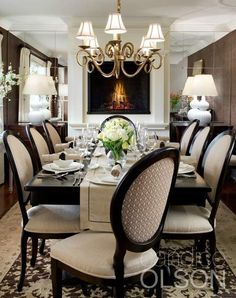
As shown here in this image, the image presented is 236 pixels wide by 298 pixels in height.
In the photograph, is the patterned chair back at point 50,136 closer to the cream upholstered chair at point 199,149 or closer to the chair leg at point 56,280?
the cream upholstered chair at point 199,149

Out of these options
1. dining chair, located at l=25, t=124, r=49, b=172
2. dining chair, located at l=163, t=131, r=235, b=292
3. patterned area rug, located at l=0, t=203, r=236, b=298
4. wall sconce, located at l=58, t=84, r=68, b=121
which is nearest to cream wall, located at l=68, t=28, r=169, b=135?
wall sconce, located at l=58, t=84, r=68, b=121

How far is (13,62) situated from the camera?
20.6 feet

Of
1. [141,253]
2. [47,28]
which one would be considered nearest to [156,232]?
[141,253]

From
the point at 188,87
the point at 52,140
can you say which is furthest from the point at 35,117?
the point at 188,87

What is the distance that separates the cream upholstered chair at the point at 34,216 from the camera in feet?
8.21

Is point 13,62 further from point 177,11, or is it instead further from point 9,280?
point 9,280

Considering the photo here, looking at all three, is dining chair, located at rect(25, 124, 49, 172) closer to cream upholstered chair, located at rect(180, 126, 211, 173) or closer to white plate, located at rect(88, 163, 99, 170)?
white plate, located at rect(88, 163, 99, 170)

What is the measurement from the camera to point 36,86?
594 centimetres

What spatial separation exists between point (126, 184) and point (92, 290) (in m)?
1.19

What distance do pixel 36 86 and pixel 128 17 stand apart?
5.93ft

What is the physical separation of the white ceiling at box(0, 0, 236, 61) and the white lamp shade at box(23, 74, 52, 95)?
94 cm

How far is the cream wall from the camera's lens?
20.7ft

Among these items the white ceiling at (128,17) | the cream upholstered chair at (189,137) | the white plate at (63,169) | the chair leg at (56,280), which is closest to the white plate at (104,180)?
the white plate at (63,169)

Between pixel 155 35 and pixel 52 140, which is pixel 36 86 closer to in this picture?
pixel 52 140
